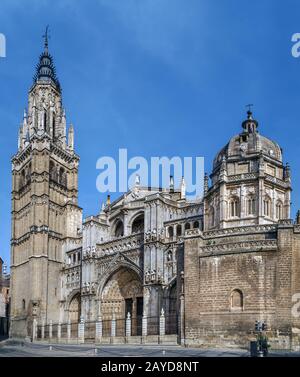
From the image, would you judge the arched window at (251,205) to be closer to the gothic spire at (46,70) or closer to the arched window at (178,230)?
the arched window at (178,230)

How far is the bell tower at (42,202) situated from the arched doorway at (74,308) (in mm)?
1544

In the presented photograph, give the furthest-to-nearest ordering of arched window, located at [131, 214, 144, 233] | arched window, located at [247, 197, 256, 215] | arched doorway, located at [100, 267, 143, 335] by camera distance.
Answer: arched window, located at [131, 214, 144, 233] < arched doorway, located at [100, 267, 143, 335] < arched window, located at [247, 197, 256, 215]

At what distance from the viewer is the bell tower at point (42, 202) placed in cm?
4959

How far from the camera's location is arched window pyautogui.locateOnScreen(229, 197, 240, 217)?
37.3m

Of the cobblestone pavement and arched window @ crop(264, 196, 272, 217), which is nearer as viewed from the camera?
the cobblestone pavement

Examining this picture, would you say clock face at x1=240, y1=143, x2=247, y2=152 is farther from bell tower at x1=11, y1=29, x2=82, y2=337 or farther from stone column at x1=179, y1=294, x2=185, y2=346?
bell tower at x1=11, y1=29, x2=82, y2=337

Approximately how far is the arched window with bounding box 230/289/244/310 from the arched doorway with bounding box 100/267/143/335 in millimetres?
19156

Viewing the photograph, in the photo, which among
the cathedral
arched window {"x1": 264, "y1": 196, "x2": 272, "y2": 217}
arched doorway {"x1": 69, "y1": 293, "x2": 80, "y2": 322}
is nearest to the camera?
the cathedral

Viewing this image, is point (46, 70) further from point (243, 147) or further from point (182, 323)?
point (182, 323)

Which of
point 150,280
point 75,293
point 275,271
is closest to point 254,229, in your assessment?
point 275,271

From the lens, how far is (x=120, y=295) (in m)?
44.1

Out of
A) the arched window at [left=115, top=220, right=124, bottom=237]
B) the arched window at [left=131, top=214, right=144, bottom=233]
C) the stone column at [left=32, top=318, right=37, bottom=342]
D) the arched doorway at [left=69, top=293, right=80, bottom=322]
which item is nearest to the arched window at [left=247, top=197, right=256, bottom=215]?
the arched window at [left=131, top=214, right=144, bottom=233]
